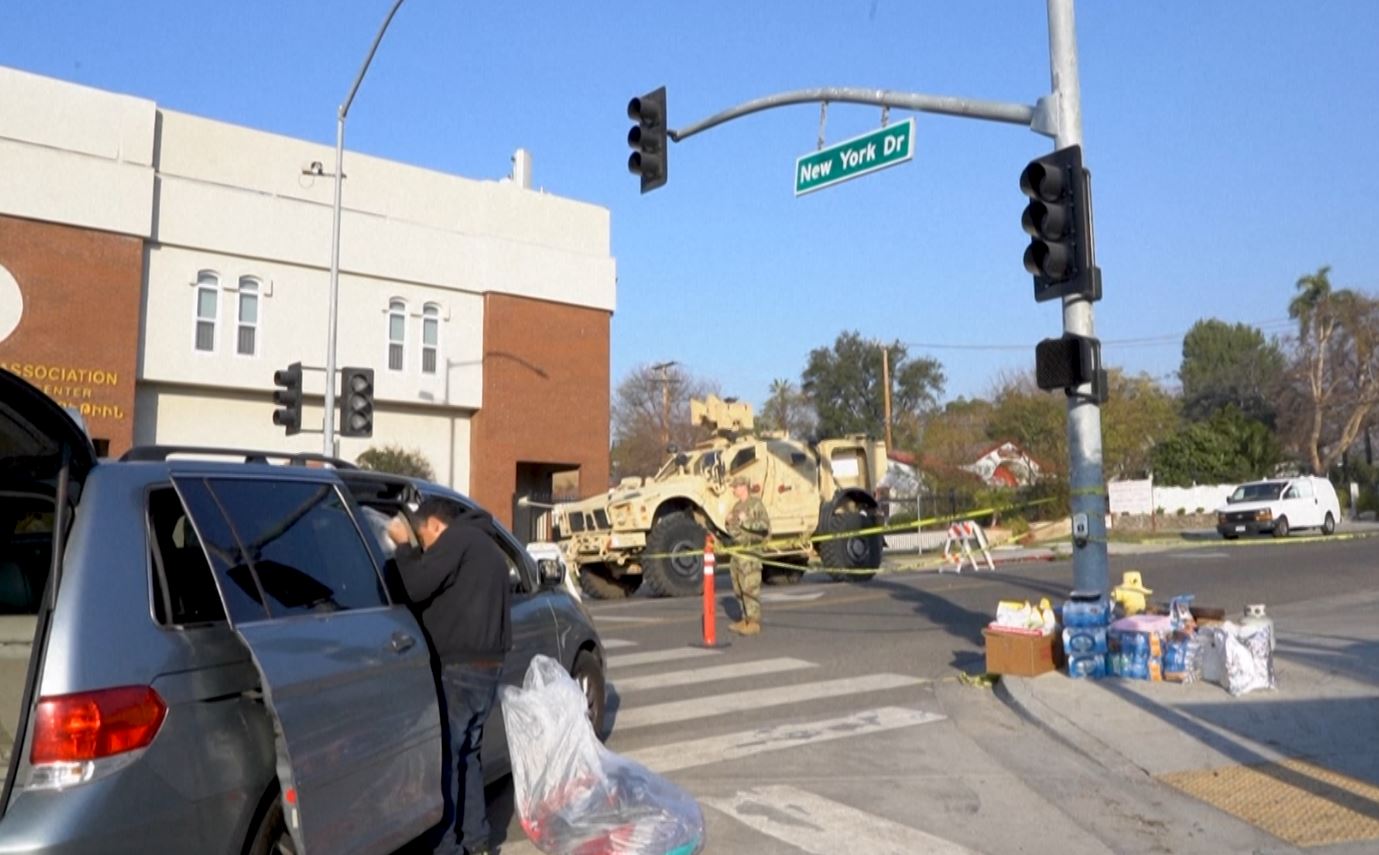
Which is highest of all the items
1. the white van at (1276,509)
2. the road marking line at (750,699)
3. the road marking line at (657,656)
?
the white van at (1276,509)

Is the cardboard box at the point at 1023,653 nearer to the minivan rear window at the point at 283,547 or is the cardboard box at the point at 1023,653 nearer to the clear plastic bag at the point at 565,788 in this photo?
the clear plastic bag at the point at 565,788

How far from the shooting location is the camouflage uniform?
1365 centimetres

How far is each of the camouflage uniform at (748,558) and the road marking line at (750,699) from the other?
3.09 metres

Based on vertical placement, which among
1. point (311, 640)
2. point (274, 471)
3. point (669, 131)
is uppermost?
point (669, 131)

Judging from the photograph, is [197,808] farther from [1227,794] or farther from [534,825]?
[1227,794]

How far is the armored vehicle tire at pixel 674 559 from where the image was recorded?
19.5 m

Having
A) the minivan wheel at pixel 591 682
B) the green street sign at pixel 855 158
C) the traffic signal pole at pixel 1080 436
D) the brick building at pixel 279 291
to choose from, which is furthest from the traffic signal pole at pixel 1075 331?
the brick building at pixel 279 291

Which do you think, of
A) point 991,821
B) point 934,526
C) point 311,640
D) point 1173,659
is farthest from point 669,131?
point 934,526

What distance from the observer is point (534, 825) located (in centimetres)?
545

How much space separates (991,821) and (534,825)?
2.35 m

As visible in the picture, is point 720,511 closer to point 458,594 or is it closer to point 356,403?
point 356,403

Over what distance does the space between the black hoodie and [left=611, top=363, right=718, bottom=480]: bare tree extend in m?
54.0

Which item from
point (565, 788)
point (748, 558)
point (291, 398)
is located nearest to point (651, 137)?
point (748, 558)

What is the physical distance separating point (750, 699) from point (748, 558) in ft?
13.4
